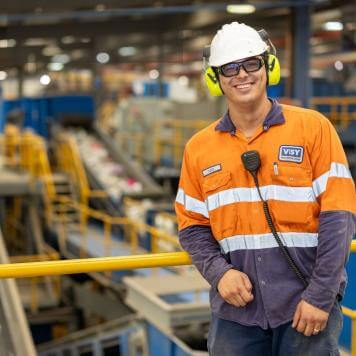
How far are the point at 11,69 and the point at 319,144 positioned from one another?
1522 centimetres

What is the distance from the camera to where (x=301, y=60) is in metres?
15.0

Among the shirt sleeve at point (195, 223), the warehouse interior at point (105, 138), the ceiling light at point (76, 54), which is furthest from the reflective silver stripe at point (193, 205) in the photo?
the ceiling light at point (76, 54)

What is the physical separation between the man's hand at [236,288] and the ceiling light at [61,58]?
17.0 m

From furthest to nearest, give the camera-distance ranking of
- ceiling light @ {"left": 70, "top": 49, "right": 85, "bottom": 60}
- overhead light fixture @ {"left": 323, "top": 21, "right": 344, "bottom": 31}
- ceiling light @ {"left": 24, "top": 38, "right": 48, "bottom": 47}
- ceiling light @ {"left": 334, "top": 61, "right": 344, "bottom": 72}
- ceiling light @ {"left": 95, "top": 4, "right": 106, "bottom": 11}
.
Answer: ceiling light @ {"left": 70, "top": 49, "right": 85, "bottom": 60} → ceiling light @ {"left": 334, "top": 61, "right": 344, "bottom": 72} → ceiling light @ {"left": 24, "top": 38, "right": 48, "bottom": 47} → overhead light fixture @ {"left": 323, "top": 21, "right": 344, "bottom": 31} → ceiling light @ {"left": 95, "top": 4, "right": 106, "bottom": 11}

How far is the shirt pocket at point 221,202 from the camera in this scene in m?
3.07

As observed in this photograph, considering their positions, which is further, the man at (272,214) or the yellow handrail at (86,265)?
the yellow handrail at (86,265)

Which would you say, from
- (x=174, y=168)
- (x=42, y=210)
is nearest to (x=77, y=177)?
(x=42, y=210)

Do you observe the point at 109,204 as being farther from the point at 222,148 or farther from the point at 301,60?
the point at 222,148

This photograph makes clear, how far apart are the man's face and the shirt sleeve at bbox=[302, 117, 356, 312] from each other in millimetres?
259

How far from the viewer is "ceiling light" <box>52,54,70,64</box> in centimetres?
1972

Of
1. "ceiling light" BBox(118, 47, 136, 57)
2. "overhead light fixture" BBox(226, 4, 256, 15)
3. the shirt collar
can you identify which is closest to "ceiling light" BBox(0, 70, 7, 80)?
"ceiling light" BBox(118, 47, 136, 57)

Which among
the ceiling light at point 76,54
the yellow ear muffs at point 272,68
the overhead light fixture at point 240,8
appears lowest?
the yellow ear muffs at point 272,68

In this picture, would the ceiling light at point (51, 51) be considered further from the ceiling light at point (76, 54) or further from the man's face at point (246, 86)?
the man's face at point (246, 86)

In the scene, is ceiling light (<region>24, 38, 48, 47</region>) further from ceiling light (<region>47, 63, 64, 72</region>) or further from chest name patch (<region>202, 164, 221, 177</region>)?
chest name patch (<region>202, 164, 221, 177</region>)
